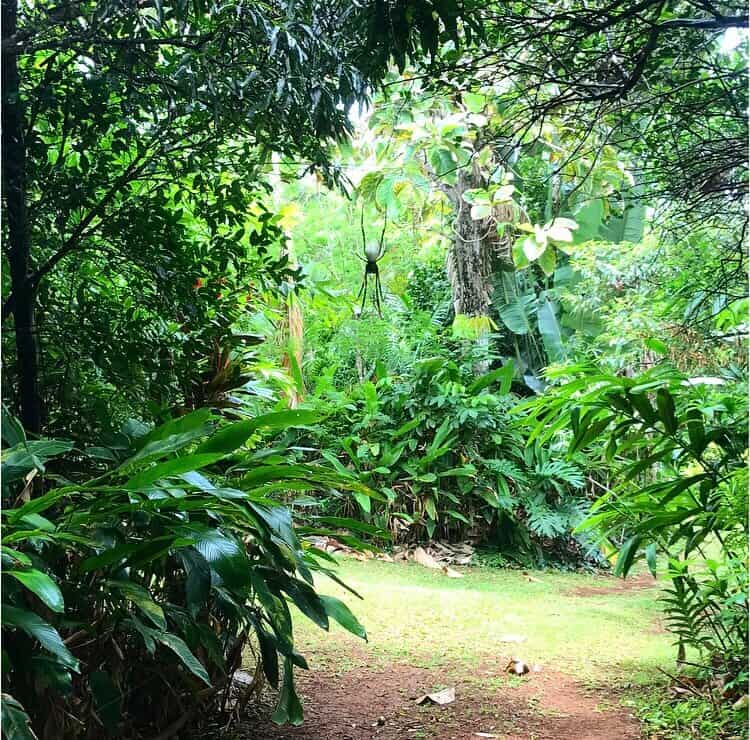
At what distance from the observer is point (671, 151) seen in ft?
6.08

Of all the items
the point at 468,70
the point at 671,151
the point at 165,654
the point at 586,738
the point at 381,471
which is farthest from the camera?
the point at 381,471

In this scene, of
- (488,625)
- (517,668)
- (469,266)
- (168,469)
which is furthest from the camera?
(469,266)

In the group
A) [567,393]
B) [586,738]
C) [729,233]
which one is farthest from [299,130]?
[586,738]

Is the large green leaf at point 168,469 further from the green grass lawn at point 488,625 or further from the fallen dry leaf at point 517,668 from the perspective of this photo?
the fallen dry leaf at point 517,668

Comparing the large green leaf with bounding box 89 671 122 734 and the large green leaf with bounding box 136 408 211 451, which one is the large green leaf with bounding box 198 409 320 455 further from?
the large green leaf with bounding box 89 671 122 734

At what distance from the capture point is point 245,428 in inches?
48.8

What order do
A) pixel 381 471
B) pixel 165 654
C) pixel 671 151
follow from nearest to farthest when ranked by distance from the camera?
1. pixel 165 654
2. pixel 671 151
3. pixel 381 471

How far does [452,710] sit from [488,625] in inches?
33.0

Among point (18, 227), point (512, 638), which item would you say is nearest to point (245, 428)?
point (18, 227)

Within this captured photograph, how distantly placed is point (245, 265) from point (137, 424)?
1.49ft

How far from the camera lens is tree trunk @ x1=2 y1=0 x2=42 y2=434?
1.47m

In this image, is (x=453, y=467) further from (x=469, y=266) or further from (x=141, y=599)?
(x=141, y=599)

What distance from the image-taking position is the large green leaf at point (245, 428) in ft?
4.08

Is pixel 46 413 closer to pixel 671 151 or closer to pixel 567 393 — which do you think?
pixel 567 393
